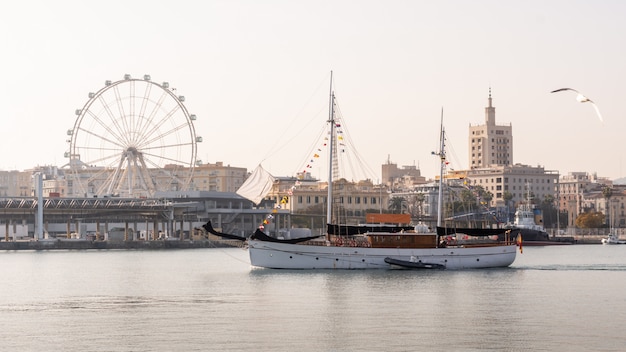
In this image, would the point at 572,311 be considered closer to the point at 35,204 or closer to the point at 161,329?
the point at 161,329

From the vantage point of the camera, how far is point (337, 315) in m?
54.1

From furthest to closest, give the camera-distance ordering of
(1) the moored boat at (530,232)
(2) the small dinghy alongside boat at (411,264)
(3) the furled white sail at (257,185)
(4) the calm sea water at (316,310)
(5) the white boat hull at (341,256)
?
(1) the moored boat at (530,232), (3) the furled white sail at (257,185), (5) the white boat hull at (341,256), (2) the small dinghy alongside boat at (411,264), (4) the calm sea water at (316,310)

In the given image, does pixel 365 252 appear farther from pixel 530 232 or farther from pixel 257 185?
pixel 530 232

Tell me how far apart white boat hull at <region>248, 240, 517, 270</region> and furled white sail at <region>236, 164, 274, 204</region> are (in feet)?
97.9

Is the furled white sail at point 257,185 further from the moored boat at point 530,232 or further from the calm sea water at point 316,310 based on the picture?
the moored boat at point 530,232

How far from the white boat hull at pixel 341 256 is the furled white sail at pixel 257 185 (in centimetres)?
2984

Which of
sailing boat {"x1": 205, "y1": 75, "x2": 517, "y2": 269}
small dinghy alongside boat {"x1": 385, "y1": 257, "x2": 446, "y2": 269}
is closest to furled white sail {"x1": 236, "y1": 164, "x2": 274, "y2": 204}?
sailing boat {"x1": 205, "y1": 75, "x2": 517, "y2": 269}

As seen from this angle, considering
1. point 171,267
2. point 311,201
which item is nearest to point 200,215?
point 311,201

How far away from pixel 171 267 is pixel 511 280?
3353cm

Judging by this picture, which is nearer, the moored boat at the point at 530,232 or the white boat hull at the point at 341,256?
the white boat hull at the point at 341,256

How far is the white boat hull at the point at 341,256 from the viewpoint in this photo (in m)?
88.0

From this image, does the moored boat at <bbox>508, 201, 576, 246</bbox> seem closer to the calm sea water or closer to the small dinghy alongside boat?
the small dinghy alongside boat

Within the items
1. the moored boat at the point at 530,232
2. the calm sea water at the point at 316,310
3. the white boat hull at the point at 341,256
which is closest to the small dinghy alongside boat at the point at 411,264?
the white boat hull at the point at 341,256

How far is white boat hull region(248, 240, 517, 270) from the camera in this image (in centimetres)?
8800
